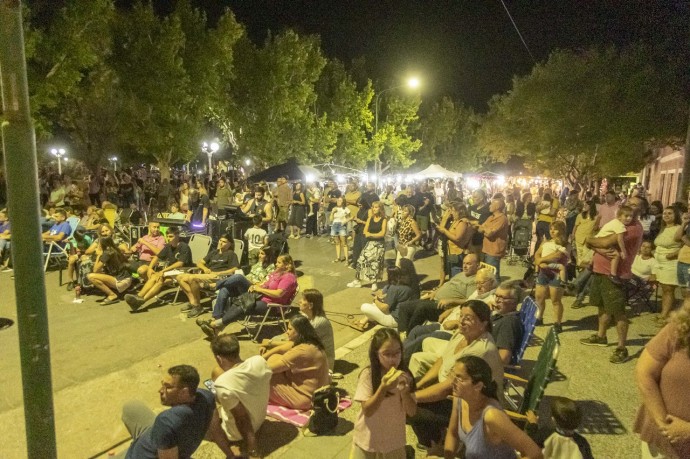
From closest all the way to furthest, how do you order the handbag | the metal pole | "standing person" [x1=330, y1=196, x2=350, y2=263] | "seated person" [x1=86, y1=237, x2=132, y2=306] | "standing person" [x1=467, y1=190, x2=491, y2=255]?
the metal pole
the handbag
"seated person" [x1=86, y1=237, x2=132, y2=306]
"standing person" [x1=467, y1=190, x2=491, y2=255]
"standing person" [x1=330, y1=196, x2=350, y2=263]

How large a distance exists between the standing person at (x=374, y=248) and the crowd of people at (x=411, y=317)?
0.03 metres

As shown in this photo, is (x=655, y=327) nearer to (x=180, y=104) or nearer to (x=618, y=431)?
(x=618, y=431)

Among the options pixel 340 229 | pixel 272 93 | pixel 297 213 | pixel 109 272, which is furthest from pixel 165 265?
pixel 272 93

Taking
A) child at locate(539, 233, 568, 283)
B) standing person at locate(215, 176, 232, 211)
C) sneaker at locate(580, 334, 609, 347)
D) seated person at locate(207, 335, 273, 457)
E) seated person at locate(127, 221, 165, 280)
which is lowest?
sneaker at locate(580, 334, 609, 347)

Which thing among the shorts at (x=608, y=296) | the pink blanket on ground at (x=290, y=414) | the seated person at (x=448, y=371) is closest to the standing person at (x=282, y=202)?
the shorts at (x=608, y=296)

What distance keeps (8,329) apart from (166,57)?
1797 centimetres

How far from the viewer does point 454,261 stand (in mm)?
8680

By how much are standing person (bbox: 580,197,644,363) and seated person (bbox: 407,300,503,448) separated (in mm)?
2667

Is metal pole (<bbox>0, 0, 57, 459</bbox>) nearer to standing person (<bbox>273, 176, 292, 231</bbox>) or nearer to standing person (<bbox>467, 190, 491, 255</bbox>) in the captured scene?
standing person (<bbox>467, 190, 491, 255</bbox>)

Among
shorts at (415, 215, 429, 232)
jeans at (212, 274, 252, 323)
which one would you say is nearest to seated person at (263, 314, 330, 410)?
jeans at (212, 274, 252, 323)

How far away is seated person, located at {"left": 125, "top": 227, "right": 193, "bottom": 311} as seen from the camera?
25.4ft

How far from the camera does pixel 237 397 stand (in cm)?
380

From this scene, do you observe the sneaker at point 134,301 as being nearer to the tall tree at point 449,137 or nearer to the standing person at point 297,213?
the standing person at point 297,213

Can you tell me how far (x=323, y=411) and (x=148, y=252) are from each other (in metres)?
6.03
